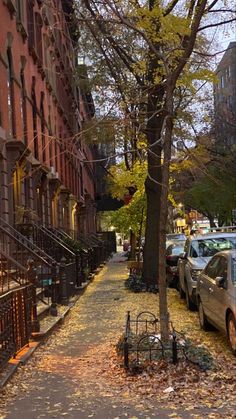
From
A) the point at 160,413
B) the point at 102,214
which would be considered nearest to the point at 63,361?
the point at 160,413

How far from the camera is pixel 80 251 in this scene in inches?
788

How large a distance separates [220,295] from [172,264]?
8.62 m

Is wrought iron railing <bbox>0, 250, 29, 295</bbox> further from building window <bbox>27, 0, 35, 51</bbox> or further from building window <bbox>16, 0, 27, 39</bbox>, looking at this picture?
building window <bbox>27, 0, 35, 51</bbox>

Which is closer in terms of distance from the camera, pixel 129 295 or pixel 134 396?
pixel 134 396

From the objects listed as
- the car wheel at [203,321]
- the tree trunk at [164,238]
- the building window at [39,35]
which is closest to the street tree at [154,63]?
the tree trunk at [164,238]

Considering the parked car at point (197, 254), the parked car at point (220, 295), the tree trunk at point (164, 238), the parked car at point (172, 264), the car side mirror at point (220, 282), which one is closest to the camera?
the tree trunk at point (164, 238)

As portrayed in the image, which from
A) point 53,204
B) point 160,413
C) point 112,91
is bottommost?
point 160,413

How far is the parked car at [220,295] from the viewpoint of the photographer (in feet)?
26.3

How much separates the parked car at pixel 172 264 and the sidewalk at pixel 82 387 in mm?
7000

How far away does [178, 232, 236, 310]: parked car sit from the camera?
1285 cm

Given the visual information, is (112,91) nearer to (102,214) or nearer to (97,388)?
(97,388)

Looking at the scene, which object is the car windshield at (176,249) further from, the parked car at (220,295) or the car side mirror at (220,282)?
the car side mirror at (220,282)

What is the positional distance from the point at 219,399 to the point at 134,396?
2.86ft

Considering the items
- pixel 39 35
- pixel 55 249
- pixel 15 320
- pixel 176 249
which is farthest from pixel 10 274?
pixel 39 35
